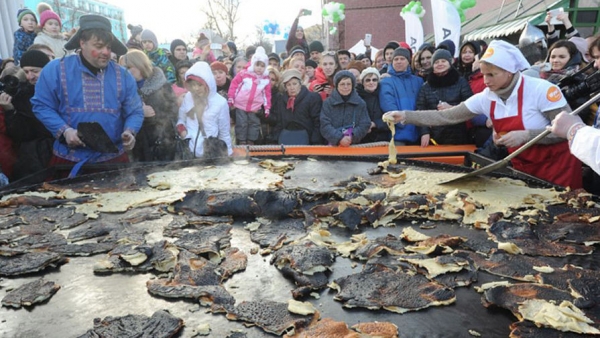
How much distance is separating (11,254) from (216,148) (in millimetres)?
3311

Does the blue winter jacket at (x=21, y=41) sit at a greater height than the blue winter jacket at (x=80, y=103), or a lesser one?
greater

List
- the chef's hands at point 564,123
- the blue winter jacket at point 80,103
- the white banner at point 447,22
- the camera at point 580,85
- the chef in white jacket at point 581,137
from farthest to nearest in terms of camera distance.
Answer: the white banner at point 447,22, the camera at point 580,85, the blue winter jacket at point 80,103, the chef's hands at point 564,123, the chef in white jacket at point 581,137

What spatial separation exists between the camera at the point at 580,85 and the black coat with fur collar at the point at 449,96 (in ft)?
5.52

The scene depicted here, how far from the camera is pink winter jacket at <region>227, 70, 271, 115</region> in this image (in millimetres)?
7016

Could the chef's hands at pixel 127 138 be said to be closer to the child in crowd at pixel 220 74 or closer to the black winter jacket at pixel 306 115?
the black winter jacket at pixel 306 115

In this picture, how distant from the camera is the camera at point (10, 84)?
16.5 feet

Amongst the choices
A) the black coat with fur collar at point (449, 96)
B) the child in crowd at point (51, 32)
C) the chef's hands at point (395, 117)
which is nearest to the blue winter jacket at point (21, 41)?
the child in crowd at point (51, 32)

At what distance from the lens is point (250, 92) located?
→ 704 cm

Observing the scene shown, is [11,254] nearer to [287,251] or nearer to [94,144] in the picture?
[287,251]

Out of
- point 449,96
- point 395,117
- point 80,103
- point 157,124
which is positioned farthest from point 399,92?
point 80,103

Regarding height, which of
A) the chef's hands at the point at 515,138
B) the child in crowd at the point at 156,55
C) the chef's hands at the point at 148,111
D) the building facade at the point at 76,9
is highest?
the building facade at the point at 76,9

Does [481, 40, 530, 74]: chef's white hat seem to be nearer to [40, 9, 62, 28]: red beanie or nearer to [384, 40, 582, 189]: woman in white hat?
[384, 40, 582, 189]: woman in white hat

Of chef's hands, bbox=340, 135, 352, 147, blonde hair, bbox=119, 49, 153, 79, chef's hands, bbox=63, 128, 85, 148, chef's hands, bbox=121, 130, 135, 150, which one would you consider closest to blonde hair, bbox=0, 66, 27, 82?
blonde hair, bbox=119, 49, 153, 79

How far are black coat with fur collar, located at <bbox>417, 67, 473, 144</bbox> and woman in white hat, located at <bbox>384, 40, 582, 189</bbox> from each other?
235 centimetres
